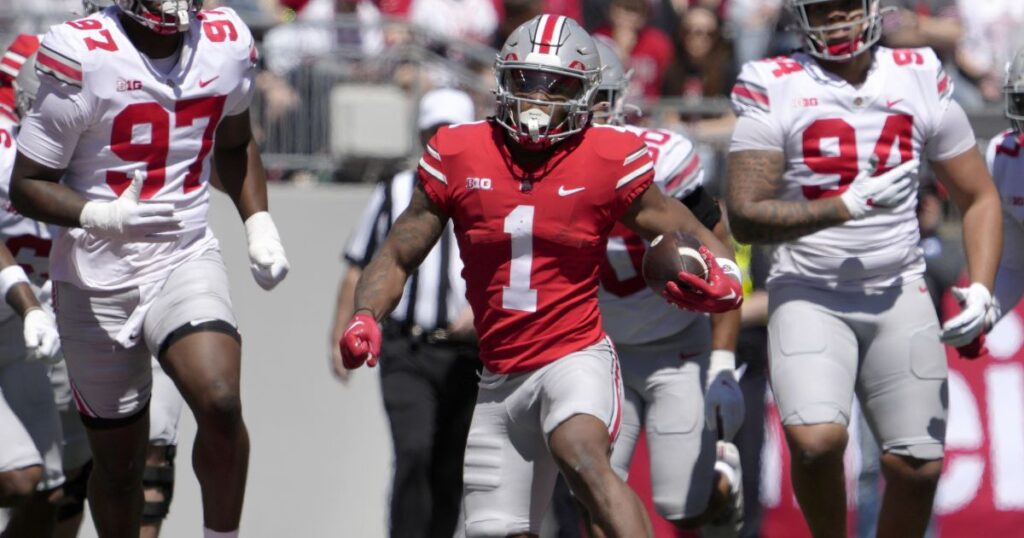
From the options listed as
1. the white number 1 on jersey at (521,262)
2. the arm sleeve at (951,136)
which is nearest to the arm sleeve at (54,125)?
the white number 1 on jersey at (521,262)

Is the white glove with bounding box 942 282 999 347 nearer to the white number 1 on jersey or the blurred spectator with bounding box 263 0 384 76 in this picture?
→ the white number 1 on jersey

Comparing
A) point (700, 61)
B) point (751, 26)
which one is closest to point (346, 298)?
point (700, 61)

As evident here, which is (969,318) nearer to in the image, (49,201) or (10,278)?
(49,201)

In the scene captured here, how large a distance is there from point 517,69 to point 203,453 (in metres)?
1.48

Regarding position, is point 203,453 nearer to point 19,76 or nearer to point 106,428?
point 106,428

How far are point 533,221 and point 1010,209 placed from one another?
2137mm

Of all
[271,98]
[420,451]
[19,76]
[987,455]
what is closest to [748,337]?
[987,455]

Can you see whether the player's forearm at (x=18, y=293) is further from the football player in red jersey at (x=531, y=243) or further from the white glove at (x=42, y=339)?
the football player in red jersey at (x=531, y=243)

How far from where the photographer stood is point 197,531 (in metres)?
8.04

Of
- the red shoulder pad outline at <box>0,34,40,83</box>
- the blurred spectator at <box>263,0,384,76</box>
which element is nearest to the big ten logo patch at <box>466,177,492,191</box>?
the red shoulder pad outline at <box>0,34,40,83</box>

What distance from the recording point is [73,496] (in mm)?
6492

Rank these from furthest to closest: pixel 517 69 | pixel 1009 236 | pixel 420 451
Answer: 1. pixel 420 451
2. pixel 1009 236
3. pixel 517 69

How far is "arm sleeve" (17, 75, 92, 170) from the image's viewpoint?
498cm

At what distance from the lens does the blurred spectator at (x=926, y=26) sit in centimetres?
932
